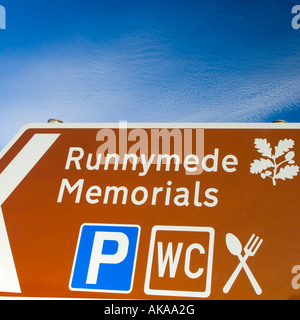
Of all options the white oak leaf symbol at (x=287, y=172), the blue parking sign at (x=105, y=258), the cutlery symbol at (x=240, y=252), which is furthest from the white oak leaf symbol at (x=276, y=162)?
the blue parking sign at (x=105, y=258)

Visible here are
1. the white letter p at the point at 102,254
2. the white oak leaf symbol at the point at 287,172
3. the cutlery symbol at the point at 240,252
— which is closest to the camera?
the cutlery symbol at the point at 240,252

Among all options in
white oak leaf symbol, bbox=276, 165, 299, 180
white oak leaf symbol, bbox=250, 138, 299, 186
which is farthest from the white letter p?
white oak leaf symbol, bbox=276, 165, 299, 180

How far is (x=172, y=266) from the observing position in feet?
5.57

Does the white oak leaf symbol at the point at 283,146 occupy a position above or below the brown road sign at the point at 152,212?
above

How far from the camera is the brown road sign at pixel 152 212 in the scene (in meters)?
1.65

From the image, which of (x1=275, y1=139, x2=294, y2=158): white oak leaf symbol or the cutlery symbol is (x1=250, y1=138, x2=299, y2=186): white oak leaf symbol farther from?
the cutlery symbol

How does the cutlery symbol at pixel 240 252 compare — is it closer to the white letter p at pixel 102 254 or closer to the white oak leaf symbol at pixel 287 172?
the white oak leaf symbol at pixel 287 172

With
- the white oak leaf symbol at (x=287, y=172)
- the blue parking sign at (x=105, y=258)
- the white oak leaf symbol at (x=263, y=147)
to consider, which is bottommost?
the blue parking sign at (x=105, y=258)

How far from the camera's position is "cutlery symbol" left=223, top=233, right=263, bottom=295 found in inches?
63.1

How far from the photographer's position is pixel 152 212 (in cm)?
187

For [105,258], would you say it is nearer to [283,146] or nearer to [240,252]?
[240,252]

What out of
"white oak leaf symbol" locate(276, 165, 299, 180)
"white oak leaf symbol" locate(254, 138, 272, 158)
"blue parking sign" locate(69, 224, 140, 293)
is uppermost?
"white oak leaf symbol" locate(254, 138, 272, 158)
